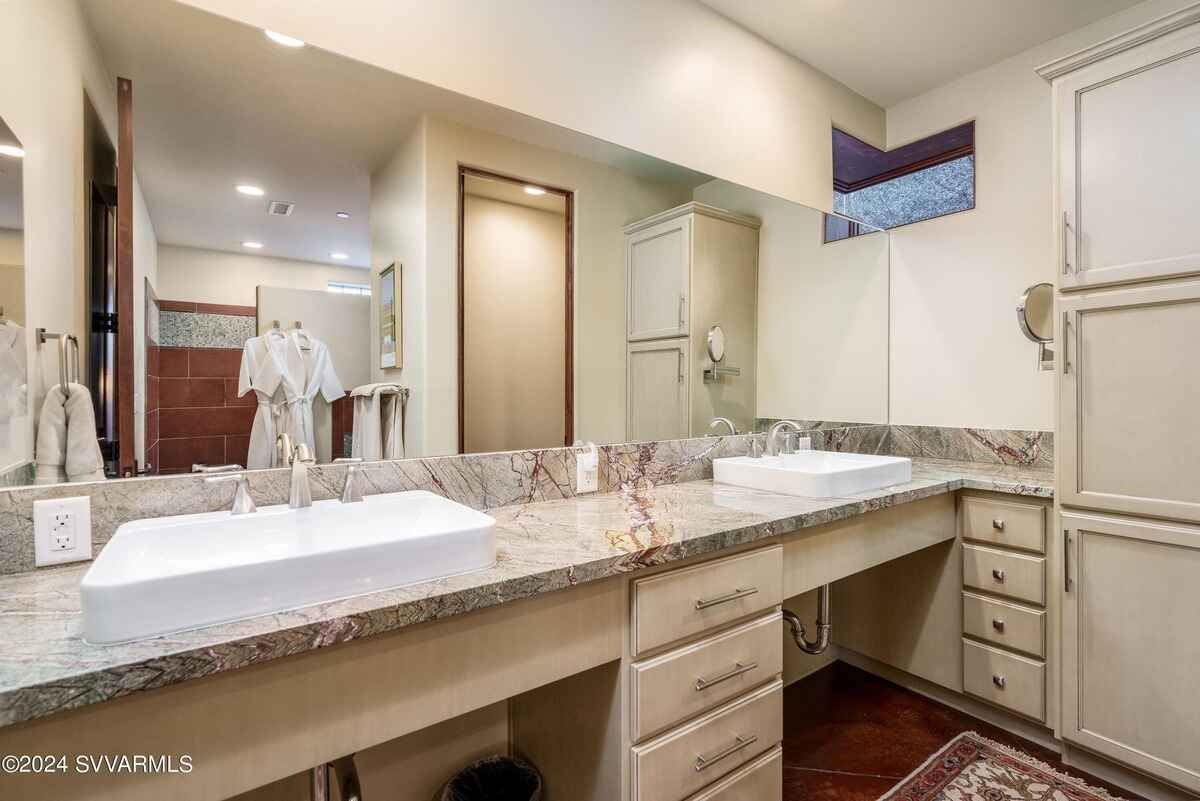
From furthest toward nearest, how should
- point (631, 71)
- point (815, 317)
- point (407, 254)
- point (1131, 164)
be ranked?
1. point (815, 317)
2. point (631, 71)
3. point (1131, 164)
4. point (407, 254)

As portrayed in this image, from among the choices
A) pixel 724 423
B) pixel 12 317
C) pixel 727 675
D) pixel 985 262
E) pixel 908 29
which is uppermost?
pixel 908 29

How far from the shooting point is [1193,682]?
1.58m

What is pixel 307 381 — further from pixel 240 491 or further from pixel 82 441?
pixel 82 441

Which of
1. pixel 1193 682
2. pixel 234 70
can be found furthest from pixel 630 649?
pixel 1193 682

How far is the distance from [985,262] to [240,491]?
286cm

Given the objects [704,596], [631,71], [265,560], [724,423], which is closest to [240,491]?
[265,560]

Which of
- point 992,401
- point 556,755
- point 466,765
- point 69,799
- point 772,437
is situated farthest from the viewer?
point 992,401

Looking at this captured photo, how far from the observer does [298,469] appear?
1.21 metres

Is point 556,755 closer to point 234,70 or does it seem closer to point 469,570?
point 469,570

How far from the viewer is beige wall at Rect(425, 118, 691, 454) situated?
151 centimetres

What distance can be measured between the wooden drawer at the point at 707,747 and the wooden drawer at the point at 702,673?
3 centimetres

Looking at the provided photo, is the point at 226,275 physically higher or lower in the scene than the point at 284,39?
lower

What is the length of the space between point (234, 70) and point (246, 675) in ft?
4.05

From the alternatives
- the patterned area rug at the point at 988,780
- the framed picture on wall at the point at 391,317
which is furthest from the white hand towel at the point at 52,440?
the patterned area rug at the point at 988,780
